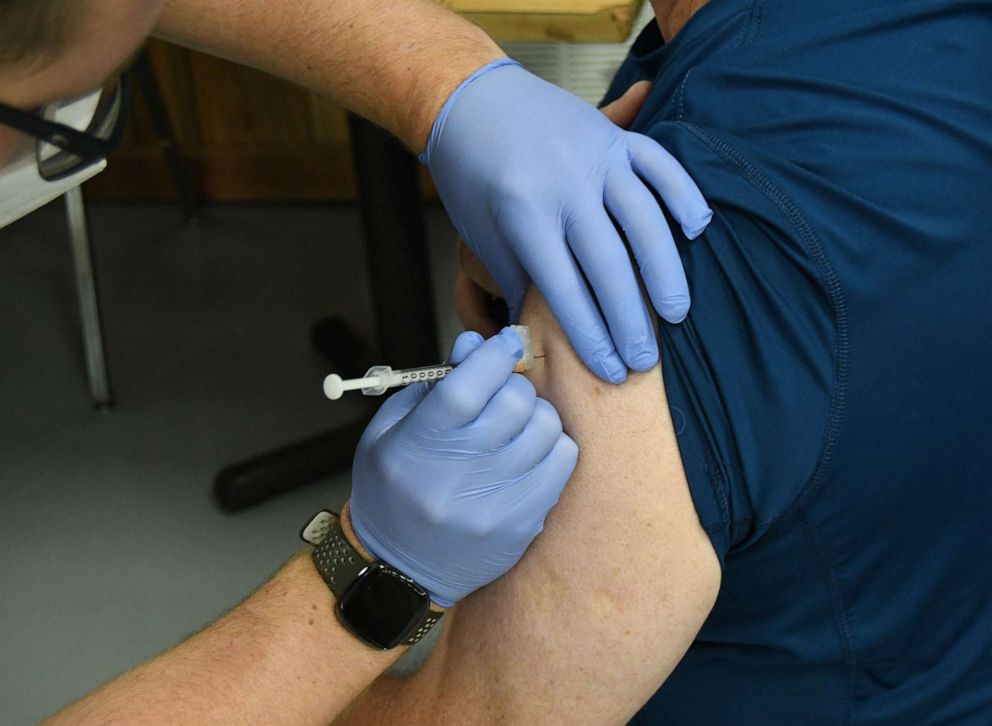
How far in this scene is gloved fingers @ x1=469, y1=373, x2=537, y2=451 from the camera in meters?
0.90

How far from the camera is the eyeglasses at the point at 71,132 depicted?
30.2 inches

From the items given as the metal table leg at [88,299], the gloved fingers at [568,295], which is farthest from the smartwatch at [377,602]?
the metal table leg at [88,299]

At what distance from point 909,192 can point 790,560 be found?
12.4 inches

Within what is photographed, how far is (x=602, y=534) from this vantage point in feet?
2.92

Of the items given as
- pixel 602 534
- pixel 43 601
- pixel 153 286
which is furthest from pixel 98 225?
pixel 602 534

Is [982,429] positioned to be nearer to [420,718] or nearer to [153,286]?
[420,718]

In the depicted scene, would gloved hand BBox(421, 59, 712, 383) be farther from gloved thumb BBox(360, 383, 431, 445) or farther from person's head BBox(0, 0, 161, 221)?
person's head BBox(0, 0, 161, 221)

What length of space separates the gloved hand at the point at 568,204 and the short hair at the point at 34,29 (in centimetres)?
39

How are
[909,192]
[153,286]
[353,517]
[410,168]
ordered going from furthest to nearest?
[153,286] → [410,168] → [353,517] → [909,192]

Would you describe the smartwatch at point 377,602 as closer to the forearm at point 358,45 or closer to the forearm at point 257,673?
Answer: the forearm at point 257,673

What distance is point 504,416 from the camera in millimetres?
903

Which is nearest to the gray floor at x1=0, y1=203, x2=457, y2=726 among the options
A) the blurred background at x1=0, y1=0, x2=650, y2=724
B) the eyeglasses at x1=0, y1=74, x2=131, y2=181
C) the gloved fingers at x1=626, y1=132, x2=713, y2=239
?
→ the blurred background at x1=0, y1=0, x2=650, y2=724

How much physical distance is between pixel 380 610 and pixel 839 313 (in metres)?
0.46

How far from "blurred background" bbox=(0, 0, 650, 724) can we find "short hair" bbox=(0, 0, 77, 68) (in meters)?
0.84
